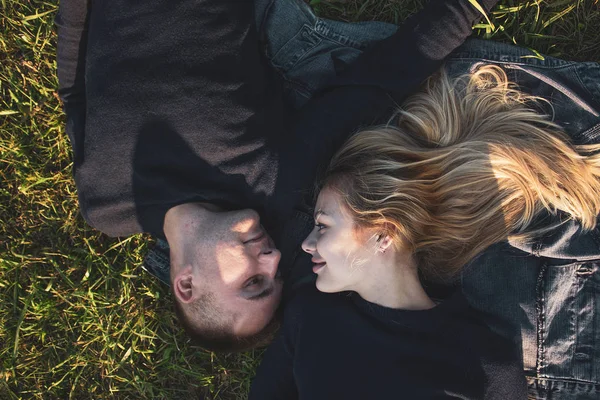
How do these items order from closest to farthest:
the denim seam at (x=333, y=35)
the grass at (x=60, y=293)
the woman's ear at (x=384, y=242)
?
the woman's ear at (x=384, y=242) < the denim seam at (x=333, y=35) < the grass at (x=60, y=293)

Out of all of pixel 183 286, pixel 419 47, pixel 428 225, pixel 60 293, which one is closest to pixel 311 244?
pixel 428 225

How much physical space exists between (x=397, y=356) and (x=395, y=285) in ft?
1.17

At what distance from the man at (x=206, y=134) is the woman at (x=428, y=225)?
0.24 metres

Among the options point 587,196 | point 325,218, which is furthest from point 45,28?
point 587,196

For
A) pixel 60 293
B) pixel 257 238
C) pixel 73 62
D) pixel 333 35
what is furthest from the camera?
pixel 60 293

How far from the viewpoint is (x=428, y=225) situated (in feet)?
8.70

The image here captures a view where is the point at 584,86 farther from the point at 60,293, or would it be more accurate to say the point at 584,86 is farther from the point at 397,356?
the point at 60,293

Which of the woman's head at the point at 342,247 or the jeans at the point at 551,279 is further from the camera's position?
the jeans at the point at 551,279

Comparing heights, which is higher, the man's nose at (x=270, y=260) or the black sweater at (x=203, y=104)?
the black sweater at (x=203, y=104)

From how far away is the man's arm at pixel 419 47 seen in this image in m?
2.66

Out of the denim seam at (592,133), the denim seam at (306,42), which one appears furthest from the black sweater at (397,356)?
the denim seam at (306,42)

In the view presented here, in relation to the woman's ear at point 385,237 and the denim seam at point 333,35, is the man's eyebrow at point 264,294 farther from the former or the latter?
the denim seam at point 333,35

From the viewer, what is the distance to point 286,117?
9.75 feet

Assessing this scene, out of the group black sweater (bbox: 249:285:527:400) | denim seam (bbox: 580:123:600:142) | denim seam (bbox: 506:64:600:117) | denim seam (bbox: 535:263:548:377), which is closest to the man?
black sweater (bbox: 249:285:527:400)
